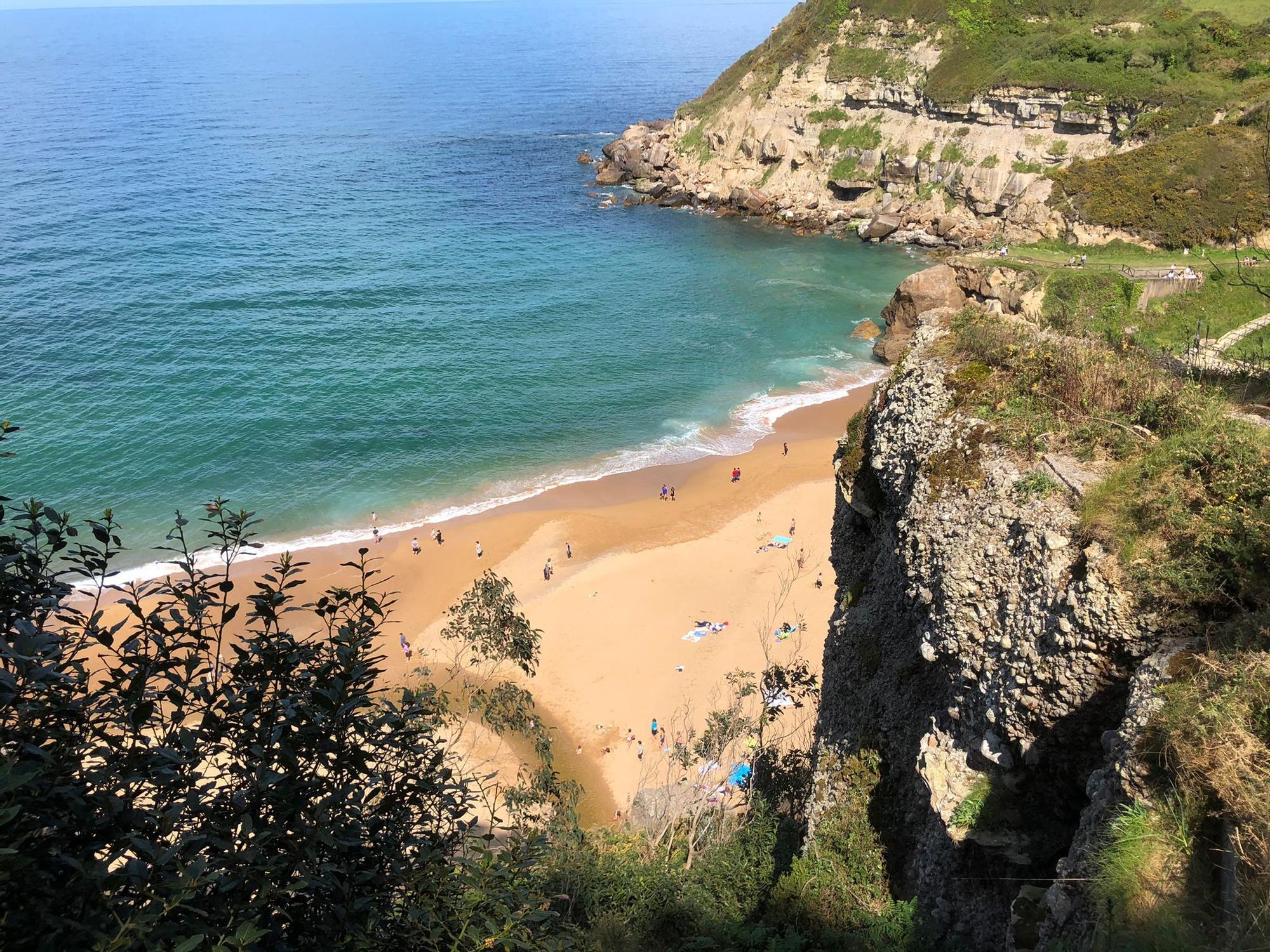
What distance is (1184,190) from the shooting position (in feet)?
160

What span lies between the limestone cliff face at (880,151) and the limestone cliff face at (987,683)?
49823 millimetres

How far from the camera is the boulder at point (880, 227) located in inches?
2606

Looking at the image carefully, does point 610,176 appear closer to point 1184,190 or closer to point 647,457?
point 1184,190

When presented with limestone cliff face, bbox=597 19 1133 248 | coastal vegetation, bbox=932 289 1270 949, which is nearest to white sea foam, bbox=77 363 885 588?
limestone cliff face, bbox=597 19 1133 248

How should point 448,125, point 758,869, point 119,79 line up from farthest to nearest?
1. point 119,79
2. point 448,125
3. point 758,869

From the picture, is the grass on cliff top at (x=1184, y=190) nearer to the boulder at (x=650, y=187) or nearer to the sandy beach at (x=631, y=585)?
the sandy beach at (x=631, y=585)

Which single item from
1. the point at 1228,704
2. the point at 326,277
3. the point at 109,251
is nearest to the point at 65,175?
the point at 109,251

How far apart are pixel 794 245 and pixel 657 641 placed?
4613 cm

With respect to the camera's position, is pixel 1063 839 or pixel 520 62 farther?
pixel 520 62

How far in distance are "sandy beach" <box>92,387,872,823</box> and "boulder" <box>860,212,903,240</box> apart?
1215 inches

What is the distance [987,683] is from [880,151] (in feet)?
225

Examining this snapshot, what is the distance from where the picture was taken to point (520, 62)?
579ft

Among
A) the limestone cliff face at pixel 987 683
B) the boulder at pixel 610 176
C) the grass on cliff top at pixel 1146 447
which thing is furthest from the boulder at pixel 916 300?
the boulder at pixel 610 176

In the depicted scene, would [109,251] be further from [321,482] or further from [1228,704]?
[1228,704]
